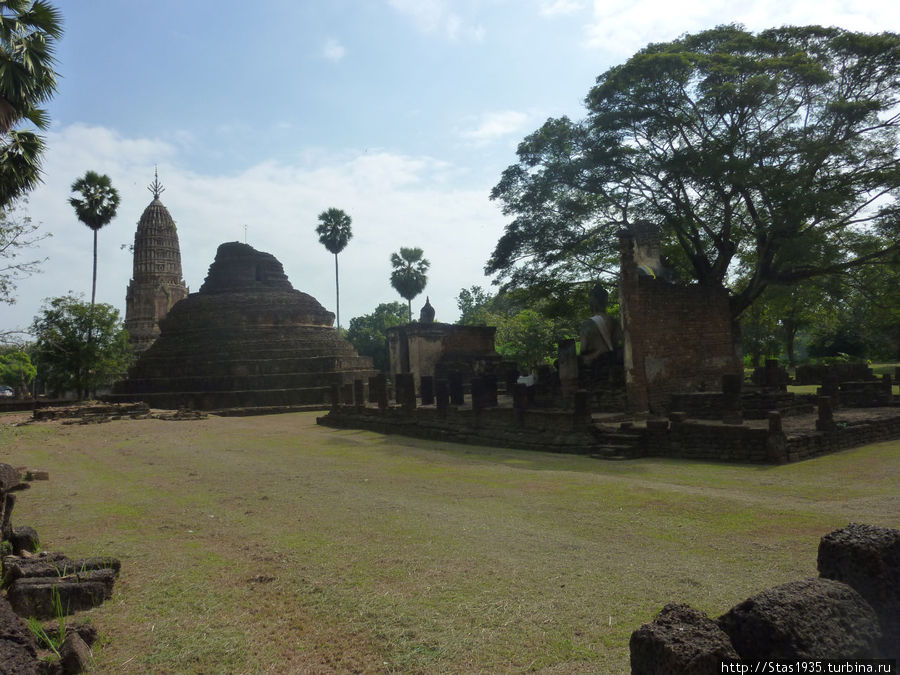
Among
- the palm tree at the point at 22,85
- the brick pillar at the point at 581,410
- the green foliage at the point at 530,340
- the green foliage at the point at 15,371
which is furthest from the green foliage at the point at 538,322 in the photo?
the green foliage at the point at 15,371

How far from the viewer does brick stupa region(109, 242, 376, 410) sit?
27.4 metres

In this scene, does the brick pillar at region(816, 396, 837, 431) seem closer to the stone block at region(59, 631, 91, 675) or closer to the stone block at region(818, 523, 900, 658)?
the stone block at region(818, 523, 900, 658)

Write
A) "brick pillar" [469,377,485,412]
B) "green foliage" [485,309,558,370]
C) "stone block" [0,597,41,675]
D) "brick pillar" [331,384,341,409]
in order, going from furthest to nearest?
"green foliage" [485,309,558,370]
"brick pillar" [331,384,341,409]
"brick pillar" [469,377,485,412]
"stone block" [0,597,41,675]

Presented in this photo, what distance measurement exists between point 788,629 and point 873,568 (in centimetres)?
67

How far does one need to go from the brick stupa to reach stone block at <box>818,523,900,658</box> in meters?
23.3

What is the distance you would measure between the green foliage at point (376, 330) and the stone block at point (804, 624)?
1667 inches

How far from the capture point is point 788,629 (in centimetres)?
219

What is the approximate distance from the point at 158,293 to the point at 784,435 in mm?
52390

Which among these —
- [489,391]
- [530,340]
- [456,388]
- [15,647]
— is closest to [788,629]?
[15,647]

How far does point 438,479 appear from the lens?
8625mm

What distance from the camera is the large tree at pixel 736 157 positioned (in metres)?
15.9

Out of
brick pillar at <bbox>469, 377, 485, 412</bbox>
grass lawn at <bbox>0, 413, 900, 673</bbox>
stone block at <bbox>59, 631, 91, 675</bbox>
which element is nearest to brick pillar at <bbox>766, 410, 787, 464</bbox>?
grass lawn at <bbox>0, 413, 900, 673</bbox>

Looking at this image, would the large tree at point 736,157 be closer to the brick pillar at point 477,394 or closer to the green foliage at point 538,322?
the green foliage at point 538,322

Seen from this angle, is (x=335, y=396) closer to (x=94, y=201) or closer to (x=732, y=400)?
(x=732, y=400)
